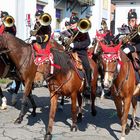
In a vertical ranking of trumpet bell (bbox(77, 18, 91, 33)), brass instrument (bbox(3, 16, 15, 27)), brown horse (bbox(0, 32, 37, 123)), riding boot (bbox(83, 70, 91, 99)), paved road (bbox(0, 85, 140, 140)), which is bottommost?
paved road (bbox(0, 85, 140, 140))

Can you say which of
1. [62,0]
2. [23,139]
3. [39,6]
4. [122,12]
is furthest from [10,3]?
[122,12]

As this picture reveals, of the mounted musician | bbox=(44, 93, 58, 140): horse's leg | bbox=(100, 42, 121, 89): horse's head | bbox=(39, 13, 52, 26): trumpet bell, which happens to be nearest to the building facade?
bbox=(39, 13, 52, 26): trumpet bell

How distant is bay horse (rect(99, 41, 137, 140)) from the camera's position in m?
6.94

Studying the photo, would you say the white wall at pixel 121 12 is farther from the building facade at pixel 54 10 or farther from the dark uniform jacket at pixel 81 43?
the dark uniform jacket at pixel 81 43

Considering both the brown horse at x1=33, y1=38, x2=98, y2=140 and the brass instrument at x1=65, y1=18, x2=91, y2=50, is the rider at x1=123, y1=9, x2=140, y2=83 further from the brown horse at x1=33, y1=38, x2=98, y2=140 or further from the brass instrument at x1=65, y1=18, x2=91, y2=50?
the brown horse at x1=33, y1=38, x2=98, y2=140

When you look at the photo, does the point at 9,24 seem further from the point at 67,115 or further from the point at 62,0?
the point at 62,0

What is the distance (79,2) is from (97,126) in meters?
20.7

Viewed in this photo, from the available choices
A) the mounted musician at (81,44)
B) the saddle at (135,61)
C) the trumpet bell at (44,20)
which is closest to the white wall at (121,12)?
the trumpet bell at (44,20)

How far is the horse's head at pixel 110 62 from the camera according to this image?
688 centimetres

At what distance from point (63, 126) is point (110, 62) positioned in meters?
2.52

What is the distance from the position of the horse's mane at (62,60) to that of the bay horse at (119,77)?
84 centimetres

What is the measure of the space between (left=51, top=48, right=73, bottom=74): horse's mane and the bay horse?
0.84 metres

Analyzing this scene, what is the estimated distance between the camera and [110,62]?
695 centimetres

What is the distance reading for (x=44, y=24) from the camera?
9594mm
